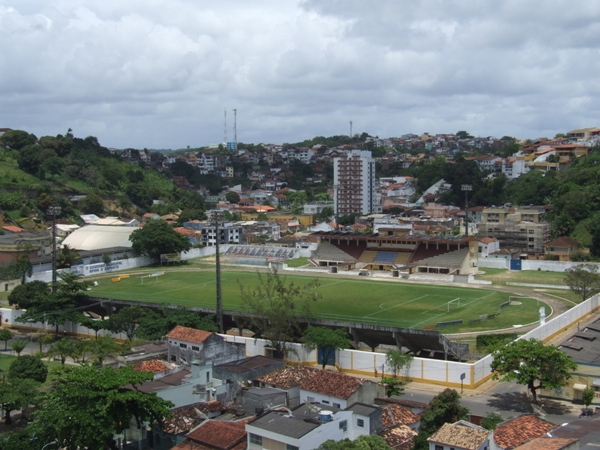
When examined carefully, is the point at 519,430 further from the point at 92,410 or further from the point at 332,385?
the point at 92,410

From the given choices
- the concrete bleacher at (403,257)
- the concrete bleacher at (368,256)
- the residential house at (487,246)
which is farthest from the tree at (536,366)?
the residential house at (487,246)

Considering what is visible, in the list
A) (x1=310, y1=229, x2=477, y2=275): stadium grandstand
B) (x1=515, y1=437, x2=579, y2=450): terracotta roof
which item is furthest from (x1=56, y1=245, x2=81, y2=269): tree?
(x1=515, y1=437, x2=579, y2=450): terracotta roof

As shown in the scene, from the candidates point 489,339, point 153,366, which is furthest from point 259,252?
point 153,366

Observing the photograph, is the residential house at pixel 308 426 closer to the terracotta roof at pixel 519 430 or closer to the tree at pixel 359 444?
the tree at pixel 359 444

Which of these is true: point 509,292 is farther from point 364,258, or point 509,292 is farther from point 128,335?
point 128,335

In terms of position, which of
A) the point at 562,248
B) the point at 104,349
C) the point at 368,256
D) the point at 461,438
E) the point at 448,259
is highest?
the point at 562,248

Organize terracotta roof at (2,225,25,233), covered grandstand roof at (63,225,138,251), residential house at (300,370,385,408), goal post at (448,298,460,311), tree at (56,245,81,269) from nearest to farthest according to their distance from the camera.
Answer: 1. residential house at (300,370,385,408)
2. goal post at (448,298,460,311)
3. tree at (56,245,81,269)
4. terracotta roof at (2,225,25,233)
5. covered grandstand roof at (63,225,138,251)

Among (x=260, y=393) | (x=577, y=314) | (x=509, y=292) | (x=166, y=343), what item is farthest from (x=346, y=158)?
(x=260, y=393)

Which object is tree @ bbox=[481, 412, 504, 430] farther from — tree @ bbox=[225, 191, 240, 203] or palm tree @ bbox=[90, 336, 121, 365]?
tree @ bbox=[225, 191, 240, 203]
